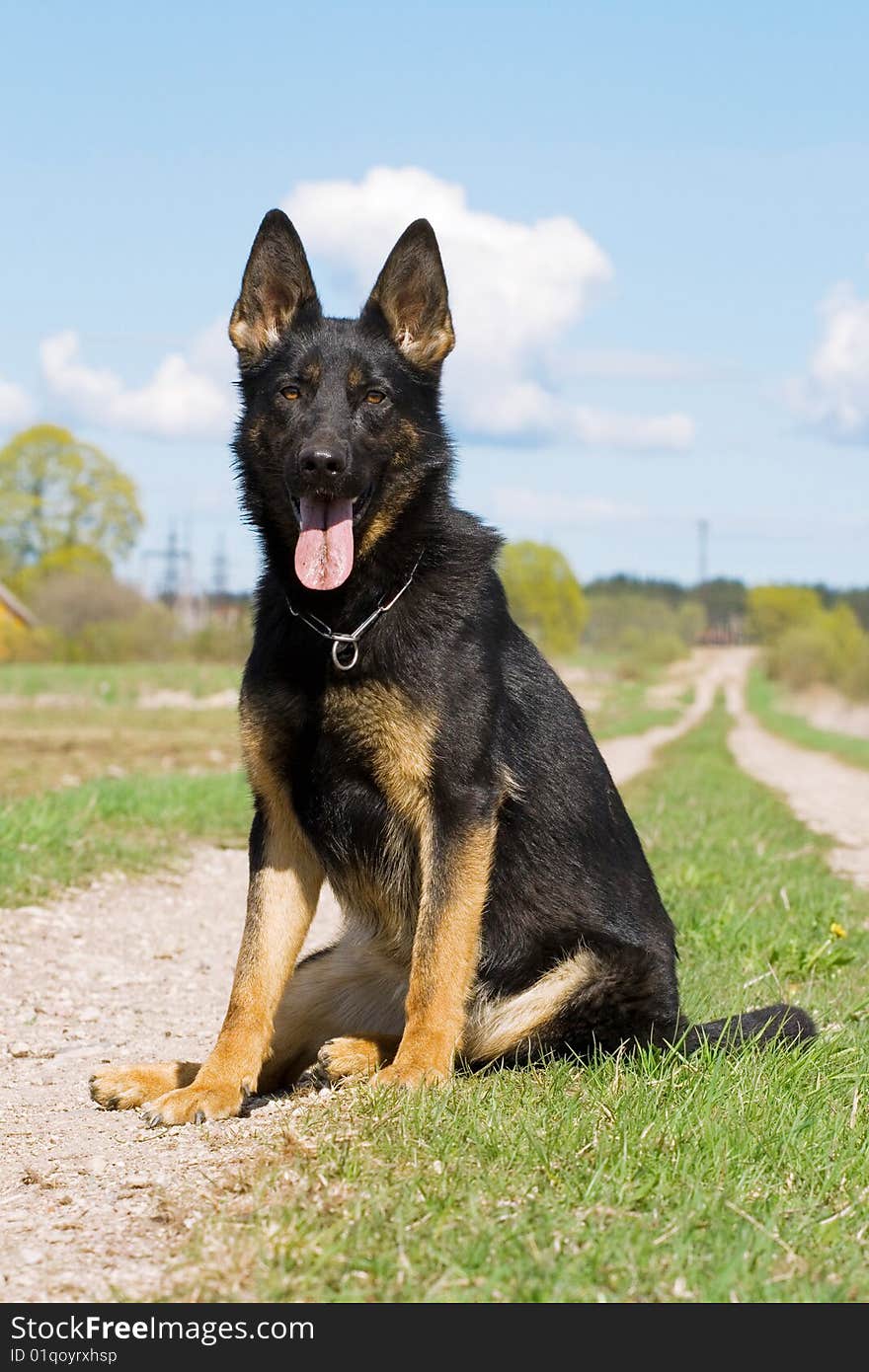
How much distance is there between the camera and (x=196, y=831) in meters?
10.7

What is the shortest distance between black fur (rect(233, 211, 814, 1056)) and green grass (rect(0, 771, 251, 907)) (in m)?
4.08

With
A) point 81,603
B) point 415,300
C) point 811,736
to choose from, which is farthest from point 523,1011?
point 81,603

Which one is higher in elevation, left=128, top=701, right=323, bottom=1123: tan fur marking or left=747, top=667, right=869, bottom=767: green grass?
left=128, top=701, right=323, bottom=1123: tan fur marking

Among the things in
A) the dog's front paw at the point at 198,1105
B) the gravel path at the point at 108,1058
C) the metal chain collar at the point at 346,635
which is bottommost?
the gravel path at the point at 108,1058

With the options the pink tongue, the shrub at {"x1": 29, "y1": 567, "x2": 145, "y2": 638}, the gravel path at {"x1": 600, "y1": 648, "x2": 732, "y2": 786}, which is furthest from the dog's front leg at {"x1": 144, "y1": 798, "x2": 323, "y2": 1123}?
the shrub at {"x1": 29, "y1": 567, "x2": 145, "y2": 638}

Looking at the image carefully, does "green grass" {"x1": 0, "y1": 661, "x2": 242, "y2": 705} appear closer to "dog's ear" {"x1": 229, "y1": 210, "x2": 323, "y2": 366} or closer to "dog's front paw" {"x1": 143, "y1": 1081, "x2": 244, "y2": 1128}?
"dog's ear" {"x1": 229, "y1": 210, "x2": 323, "y2": 366}

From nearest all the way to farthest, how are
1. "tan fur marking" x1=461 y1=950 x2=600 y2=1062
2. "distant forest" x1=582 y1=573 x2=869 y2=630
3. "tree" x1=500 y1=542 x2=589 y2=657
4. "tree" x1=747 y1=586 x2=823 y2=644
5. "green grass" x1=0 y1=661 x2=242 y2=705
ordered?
"tan fur marking" x1=461 y1=950 x2=600 y2=1062 → "green grass" x1=0 y1=661 x2=242 y2=705 → "tree" x1=500 y1=542 x2=589 y2=657 → "tree" x1=747 y1=586 x2=823 y2=644 → "distant forest" x1=582 y1=573 x2=869 y2=630

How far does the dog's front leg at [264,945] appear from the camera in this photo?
4.30m

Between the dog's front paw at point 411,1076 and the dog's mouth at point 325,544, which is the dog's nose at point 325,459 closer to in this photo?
the dog's mouth at point 325,544

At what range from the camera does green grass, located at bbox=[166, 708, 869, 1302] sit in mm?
2938

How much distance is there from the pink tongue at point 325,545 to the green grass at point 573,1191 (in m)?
1.72

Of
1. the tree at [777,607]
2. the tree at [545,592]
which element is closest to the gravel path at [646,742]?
the tree at [545,592]

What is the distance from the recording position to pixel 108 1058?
5297mm
